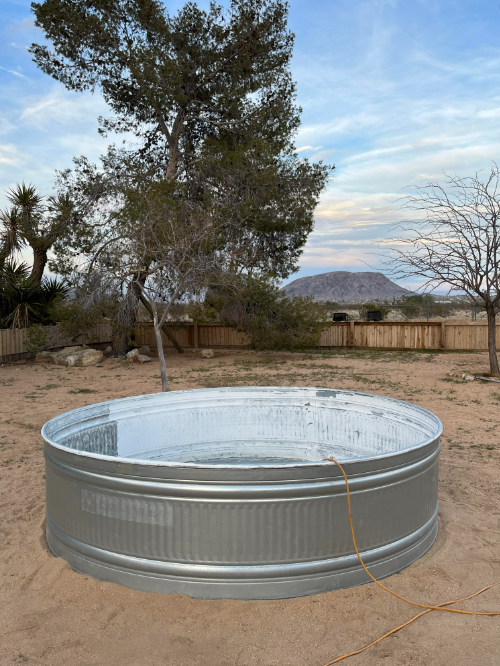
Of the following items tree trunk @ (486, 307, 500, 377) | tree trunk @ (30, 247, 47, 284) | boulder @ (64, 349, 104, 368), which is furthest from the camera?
tree trunk @ (30, 247, 47, 284)

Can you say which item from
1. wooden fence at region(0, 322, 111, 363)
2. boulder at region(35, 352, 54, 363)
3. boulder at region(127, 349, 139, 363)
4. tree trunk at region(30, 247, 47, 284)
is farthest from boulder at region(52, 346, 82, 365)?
tree trunk at region(30, 247, 47, 284)

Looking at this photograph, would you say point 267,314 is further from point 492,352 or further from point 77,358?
point 492,352

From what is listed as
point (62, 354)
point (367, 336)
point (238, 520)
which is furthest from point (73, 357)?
point (238, 520)

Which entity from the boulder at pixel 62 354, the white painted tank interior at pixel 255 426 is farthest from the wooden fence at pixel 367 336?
the white painted tank interior at pixel 255 426

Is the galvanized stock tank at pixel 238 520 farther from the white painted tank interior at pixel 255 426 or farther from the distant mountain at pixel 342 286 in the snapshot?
the distant mountain at pixel 342 286

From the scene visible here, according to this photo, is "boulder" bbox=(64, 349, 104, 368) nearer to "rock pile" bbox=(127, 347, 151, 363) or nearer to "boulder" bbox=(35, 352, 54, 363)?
"rock pile" bbox=(127, 347, 151, 363)

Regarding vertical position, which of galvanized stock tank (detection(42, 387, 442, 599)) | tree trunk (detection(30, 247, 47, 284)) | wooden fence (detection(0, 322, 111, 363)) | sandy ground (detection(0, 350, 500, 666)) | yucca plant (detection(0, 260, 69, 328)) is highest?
tree trunk (detection(30, 247, 47, 284))

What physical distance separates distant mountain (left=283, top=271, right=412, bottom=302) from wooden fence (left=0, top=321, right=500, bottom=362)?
271 ft

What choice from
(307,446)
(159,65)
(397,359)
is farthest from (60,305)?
(307,446)

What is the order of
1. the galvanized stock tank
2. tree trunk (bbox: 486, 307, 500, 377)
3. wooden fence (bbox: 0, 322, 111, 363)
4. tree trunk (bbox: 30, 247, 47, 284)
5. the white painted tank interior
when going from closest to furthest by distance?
the galvanized stock tank
the white painted tank interior
tree trunk (bbox: 486, 307, 500, 377)
wooden fence (bbox: 0, 322, 111, 363)
tree trunk (bbox: 30, 247, 47, 284)

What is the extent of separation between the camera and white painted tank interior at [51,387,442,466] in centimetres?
548

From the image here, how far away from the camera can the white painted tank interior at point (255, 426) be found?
548 centimetres

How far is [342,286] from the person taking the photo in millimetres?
111375

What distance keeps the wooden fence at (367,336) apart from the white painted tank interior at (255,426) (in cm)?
1201
